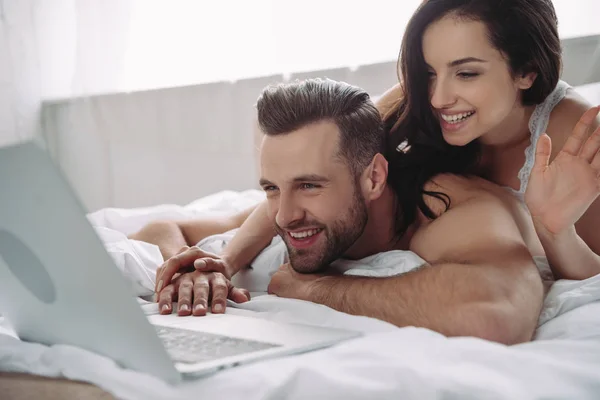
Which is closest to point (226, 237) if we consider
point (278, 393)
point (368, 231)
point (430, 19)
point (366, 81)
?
point (368, 231)

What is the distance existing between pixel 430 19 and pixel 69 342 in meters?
1.03

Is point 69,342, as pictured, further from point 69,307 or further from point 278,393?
point 278,393

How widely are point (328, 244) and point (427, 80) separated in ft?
1.58

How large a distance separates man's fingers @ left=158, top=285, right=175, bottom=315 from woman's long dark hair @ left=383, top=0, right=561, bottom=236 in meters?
0.53

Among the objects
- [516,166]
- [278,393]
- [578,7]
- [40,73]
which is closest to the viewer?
[278,393]

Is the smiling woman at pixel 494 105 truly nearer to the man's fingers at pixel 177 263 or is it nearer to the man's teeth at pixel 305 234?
the man's teeth at pixel 305 234

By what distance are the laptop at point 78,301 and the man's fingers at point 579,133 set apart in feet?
Result: 2.01

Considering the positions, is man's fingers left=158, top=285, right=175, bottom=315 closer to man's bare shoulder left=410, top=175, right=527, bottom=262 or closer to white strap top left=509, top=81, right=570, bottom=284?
man's bare shoulder left=410, top=175, right=527, bottom=262

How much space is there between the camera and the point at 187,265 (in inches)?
53.8

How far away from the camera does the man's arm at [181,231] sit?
1.71 meters

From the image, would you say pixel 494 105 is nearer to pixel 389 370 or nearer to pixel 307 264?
pixel 307 264

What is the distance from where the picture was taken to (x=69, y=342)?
0.93 m

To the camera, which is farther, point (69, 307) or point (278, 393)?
point (69, 307)

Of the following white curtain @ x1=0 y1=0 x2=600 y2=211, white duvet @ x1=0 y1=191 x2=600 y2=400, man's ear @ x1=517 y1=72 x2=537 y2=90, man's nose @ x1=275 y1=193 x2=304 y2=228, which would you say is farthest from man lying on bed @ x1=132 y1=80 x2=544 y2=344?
white curtain @ x1=0 y1=0 x2=600 y2=211
